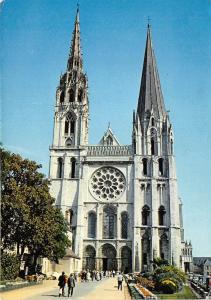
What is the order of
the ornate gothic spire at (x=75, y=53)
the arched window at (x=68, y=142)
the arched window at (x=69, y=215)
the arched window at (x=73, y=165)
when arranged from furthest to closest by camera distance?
the ornate gothic spire at (x=75, y=53), the arched window at (x=68, y=142), the arched window at (x=73, y=165), the arched window at (x=69, y=215)

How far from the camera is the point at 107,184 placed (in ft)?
192

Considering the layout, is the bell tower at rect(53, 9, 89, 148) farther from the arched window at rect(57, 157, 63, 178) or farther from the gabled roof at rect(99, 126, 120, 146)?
the gabled roof at rect(99, 126, 120, 146)

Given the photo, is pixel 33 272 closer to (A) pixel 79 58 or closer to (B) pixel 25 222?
(B) pixel 25 222

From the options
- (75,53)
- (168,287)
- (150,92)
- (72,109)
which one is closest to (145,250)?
(72,109)

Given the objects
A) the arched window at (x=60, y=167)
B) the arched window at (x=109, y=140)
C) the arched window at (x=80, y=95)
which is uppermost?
the arched window at (x=80, y=95)

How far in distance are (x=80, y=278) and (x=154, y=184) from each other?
69.0 ft

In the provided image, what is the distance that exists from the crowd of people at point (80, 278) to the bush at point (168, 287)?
3439 mm

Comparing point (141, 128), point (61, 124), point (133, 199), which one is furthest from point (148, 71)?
point (133, 199)

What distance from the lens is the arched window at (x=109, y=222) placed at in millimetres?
56312

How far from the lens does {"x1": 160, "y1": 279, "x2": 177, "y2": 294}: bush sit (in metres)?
23.0

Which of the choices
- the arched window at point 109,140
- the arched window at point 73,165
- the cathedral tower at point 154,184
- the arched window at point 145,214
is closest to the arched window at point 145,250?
the cathedral tower at point 154,184

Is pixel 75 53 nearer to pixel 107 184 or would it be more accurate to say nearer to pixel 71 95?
pixel 71 95

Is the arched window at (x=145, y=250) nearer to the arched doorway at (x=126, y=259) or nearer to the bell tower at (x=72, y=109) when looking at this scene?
the arched doorway at (x=126, y=259)

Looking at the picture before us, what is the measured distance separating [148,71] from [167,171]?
20.0 metres
